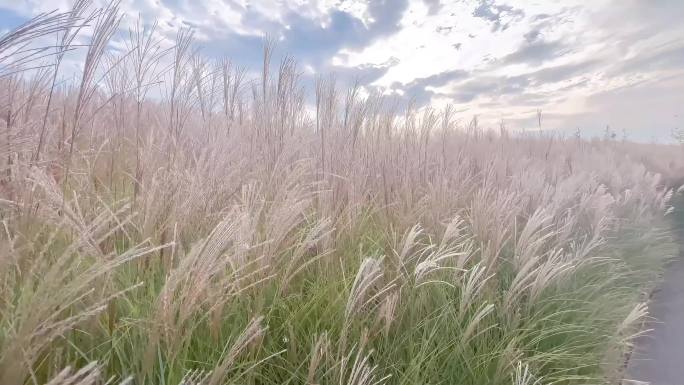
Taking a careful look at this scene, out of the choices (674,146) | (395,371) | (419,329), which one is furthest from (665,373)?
(674,146)

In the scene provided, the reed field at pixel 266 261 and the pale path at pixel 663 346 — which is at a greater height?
the reed field at pixel 266 261

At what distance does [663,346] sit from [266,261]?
2.80 meters

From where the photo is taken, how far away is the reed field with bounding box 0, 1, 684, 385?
38.7 inches

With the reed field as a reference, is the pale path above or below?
below

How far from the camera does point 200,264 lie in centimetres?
95

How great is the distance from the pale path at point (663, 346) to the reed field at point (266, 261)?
0.47 ft

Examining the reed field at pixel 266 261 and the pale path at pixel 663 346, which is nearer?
the reed field at pixel 266 261

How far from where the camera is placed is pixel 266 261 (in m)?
1.39

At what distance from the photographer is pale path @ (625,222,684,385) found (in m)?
2.33

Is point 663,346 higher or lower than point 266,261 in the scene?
lower

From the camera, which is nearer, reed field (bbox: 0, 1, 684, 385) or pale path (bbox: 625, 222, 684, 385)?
reed field (bbox: 0, 1, 684, 385)

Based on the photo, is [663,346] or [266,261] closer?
[266,261]

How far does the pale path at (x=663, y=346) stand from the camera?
2332 mm

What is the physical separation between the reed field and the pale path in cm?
14
